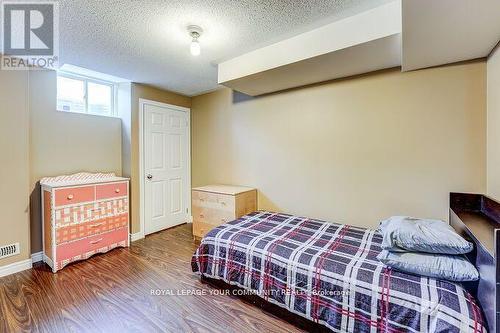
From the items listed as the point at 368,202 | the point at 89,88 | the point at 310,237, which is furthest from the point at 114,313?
the point at 89,88

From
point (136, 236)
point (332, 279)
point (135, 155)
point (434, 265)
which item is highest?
point (135, 155)

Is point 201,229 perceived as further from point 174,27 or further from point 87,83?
point 87,83

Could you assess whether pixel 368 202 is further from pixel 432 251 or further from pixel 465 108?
pixel 465 108

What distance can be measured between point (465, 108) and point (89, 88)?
171 inches

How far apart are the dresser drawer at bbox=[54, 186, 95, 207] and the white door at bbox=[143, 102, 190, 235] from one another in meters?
0.83

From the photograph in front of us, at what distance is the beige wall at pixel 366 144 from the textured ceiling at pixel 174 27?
0.87 m

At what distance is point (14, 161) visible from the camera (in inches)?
94.7

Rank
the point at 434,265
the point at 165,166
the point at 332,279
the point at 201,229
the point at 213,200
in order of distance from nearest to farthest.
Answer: the point at 434,265 → the point at 332,279 → the point at 213,200 → the point at 201,229 → the point at 165,166

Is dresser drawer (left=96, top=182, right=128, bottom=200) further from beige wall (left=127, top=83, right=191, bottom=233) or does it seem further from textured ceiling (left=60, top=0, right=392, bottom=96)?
textured ceiling (left=60, top=0, right=392, bottom=96)

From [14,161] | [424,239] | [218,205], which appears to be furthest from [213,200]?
[424,239]

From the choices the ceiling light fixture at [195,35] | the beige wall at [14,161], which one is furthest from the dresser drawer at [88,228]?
the ceiling light fixture at [195,35]

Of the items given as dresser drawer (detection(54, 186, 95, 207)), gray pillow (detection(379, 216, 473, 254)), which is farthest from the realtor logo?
gray pillow (detection(379, 216, 473, 254))

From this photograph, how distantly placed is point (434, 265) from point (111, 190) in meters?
3.35

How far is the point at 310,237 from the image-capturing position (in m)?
2.10
